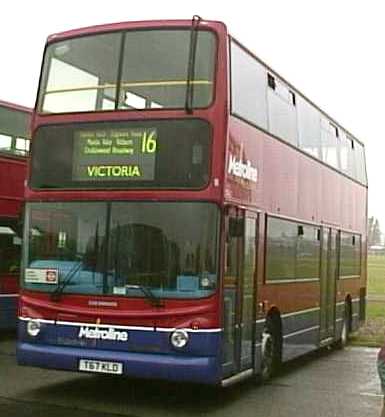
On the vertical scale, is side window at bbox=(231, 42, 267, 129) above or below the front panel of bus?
above

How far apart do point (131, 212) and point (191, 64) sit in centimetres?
186

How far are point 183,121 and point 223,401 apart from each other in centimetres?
353

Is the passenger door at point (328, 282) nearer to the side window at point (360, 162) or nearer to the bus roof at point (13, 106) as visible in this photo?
the side window at point (360, 162)

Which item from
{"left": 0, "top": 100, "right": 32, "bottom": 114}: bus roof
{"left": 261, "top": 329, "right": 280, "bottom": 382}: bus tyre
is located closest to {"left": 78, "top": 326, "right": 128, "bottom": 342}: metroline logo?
{"left": 261, "top": 329, "right": 280, "bottom": 382}: bus tyre

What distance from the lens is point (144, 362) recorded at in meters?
9.16

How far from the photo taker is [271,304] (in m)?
11.5

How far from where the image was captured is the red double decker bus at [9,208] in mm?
15047

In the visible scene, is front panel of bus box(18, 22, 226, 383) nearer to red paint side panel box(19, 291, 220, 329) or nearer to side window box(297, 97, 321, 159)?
red paint side panel box(19, 291, 220, 329)

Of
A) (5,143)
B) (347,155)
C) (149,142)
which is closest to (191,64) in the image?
(149,142)

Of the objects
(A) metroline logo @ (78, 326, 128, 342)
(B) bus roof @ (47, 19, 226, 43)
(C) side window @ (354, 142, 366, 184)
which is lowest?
(A) metroline logo @ (78, 326, 128, 342)

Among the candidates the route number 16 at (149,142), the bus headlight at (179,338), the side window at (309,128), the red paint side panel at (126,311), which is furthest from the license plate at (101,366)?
the side window at (309,128)

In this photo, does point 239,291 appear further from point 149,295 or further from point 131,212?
point 131,212

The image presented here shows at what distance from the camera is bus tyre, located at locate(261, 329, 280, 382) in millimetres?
11328

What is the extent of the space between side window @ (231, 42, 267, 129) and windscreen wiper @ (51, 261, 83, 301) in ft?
8.51
